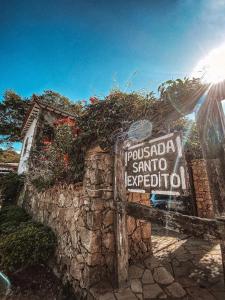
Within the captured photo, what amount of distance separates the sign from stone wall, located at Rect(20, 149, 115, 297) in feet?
1.84

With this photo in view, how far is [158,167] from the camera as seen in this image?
2359 millimetres

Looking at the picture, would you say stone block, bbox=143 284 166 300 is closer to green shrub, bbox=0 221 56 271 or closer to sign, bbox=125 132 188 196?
sign, bbox=125 132 188 196

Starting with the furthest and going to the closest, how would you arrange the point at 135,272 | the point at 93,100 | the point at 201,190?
the point at 201,190, the point at 93,100, the point at 135,272

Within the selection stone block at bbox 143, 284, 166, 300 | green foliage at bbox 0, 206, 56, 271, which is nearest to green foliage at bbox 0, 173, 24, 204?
green foliage at bbox 0, 206, 56, 271

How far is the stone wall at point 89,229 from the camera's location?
2.89 metres

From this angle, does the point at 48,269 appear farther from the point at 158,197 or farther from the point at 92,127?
the point at 158,197

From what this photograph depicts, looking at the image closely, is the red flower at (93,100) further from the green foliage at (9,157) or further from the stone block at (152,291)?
the green foliage at (9,157)

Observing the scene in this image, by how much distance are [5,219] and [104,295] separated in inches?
227

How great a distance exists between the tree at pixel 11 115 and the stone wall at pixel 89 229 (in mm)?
16132

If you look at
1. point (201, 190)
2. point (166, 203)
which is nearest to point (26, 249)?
point (201, 190)

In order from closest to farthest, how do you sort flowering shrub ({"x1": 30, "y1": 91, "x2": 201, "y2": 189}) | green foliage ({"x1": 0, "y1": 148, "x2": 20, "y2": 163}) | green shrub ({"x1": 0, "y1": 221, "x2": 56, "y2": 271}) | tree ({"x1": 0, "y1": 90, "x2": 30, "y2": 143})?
flowering shrub ({"x1": 30, "y1": 91, "x2": 201, "y2": 189})
green shrub ({"x1": 0, "y1": 221, "x2": 56, "y2": 271})
tree ({"x1": 0, "y1": 90, "x2": 30, "y2": 143})
green foliage ({"x1": 0, "y1": 148, "x2": 20, "y2": 163})

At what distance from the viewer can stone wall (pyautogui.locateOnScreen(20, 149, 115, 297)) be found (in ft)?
9.50

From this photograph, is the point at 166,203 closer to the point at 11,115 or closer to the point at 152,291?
the point at 152,291

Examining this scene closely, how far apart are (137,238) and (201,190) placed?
4.10 metres
